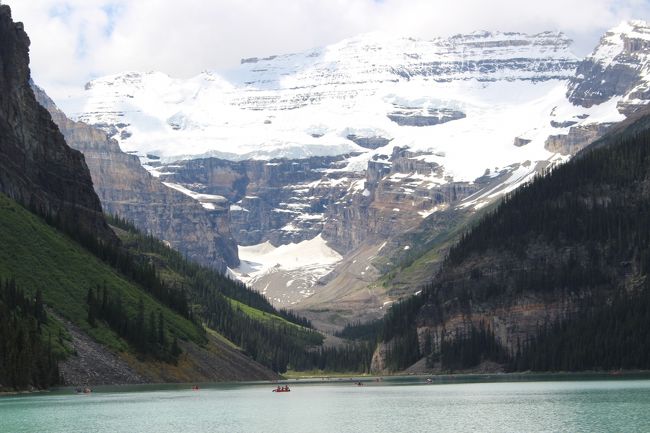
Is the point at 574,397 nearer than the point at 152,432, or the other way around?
the point at 152,432

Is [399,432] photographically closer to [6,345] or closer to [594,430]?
[594,430]

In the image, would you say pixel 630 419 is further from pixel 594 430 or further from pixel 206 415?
pixel 206 415

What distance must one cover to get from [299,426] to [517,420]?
26459 millimetres

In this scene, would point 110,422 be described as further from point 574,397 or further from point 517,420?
point 574,397

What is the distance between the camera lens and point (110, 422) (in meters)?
166

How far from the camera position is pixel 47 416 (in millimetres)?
169375

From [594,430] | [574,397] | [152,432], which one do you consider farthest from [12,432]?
[574,397]

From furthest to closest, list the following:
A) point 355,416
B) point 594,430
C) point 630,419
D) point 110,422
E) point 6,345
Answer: point 6,345, point 355,416, point 110,422, point 630,419, point 594,430

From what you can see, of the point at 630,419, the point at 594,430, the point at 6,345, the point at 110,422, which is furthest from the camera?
the point at 6,345

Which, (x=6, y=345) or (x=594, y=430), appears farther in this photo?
(x=6, y=345)

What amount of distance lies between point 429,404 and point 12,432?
72.5 metres

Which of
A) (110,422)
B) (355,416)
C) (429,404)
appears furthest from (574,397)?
(110,422)

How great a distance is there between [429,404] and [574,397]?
70.1ft

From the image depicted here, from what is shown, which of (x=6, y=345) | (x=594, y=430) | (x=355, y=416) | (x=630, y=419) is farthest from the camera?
(x=6, y=345)
